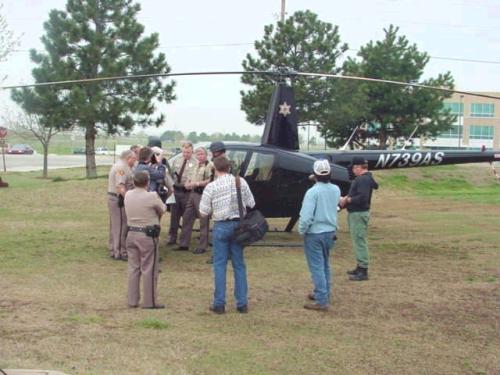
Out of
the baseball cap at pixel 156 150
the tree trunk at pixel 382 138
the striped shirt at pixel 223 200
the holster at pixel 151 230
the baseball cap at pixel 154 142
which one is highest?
the tree trunk at pixel 382 138

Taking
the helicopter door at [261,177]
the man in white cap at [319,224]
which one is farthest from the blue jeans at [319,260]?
the helicopter door at [261,177]

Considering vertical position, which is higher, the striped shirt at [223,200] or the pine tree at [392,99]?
the pine tree at [392,99]

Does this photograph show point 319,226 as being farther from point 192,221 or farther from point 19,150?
point 19,150

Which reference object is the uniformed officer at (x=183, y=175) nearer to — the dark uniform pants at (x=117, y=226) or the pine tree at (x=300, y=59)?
the dark uniform pants at (x=117, y=226)

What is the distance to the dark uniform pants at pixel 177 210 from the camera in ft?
33.5

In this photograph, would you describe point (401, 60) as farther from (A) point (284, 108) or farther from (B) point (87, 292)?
(B) point (87, 292)

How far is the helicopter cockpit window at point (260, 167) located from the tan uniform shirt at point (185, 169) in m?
1.07

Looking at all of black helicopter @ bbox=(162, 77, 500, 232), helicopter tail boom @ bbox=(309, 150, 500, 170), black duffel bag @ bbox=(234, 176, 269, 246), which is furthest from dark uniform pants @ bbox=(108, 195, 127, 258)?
helicopter tail boom @ bbox=(309, 150, 500, 170)

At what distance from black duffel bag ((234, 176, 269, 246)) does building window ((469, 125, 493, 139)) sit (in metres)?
93.2

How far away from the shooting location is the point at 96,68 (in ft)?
80.8

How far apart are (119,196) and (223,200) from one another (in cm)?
293

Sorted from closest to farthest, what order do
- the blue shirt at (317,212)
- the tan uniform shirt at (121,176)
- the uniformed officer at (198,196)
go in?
the blue shirt at (317,212), the tan uniform shirt at (121,176), the uniformed officer at (198,196)

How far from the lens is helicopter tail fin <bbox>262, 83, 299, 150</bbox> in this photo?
11375 millimetres

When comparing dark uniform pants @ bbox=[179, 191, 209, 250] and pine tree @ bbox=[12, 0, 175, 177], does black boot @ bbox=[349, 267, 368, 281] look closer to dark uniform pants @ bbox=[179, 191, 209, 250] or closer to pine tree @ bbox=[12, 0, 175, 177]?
dark uniform pants @ bbox=[179, 191, 209, 250]
